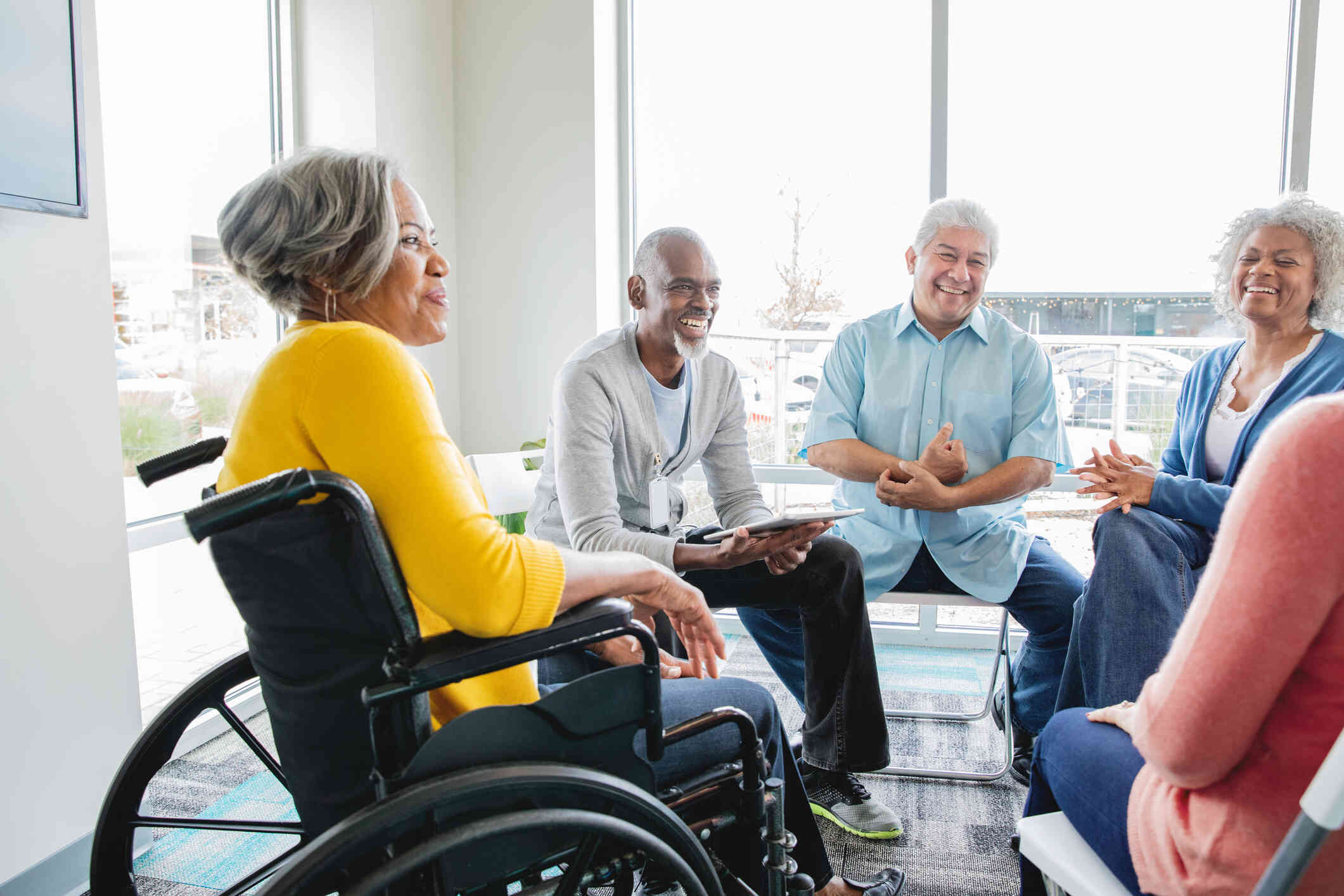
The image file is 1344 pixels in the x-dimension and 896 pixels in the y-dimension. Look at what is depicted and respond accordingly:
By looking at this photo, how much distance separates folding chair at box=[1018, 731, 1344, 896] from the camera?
0.72 m

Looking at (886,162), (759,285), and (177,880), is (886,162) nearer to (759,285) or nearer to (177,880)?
(759,285)

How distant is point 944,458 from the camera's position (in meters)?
2.36

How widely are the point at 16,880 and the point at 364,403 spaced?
150cm

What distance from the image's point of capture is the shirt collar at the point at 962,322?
2.52m

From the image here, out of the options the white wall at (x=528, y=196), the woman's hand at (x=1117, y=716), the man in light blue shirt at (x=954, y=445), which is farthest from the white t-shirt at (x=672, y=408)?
the woman's hand at (x=1117, y=716)

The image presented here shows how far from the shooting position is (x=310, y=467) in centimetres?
105

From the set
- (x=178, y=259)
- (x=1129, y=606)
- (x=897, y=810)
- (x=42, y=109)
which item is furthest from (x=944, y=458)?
(x=178, y=259)

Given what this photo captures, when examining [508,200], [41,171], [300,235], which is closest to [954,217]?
[508,200]

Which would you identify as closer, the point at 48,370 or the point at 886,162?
the point at 48,370

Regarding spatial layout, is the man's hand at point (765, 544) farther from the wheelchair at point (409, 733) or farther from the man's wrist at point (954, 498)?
the wheelchair at point (409, 733)

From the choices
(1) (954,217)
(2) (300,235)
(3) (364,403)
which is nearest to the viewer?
(3) (364,403)

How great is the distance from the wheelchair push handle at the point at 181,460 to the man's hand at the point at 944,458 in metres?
1.72

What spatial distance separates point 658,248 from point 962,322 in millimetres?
942

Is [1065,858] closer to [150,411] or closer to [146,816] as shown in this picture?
[146,816]
